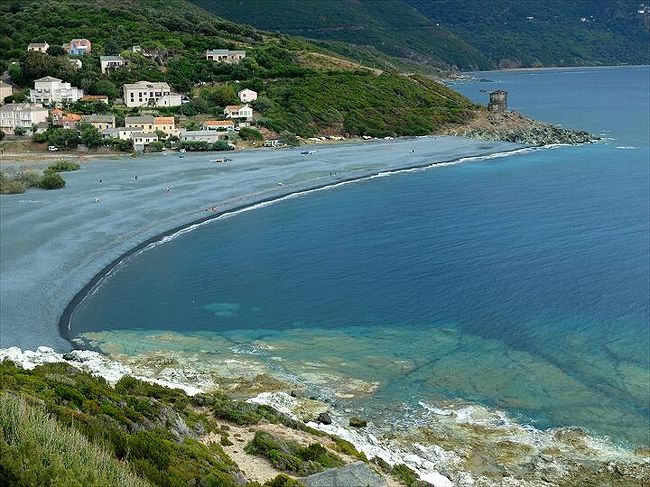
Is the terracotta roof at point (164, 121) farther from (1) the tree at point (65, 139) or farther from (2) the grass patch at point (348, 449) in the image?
(2) the grass patch at point (348, 449)

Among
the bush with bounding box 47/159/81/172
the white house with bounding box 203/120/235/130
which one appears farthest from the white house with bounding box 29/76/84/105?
the bush with bounding box 47/159/81/172

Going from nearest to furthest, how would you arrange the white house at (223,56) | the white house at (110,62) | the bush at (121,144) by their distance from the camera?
the bush at (121,144) < the white house at (110,62) < the white house at (223,56)

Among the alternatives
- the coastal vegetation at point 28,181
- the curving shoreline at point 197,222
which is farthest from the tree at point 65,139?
the curving shoreline at point 197,222

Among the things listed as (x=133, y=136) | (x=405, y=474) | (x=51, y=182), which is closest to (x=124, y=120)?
(x=133, y=136)

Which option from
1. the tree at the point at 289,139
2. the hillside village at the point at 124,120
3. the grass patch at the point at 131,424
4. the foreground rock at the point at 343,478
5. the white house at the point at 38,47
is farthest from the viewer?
the white house at the point at 38,47

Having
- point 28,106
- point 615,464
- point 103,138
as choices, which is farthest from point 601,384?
point 28,106

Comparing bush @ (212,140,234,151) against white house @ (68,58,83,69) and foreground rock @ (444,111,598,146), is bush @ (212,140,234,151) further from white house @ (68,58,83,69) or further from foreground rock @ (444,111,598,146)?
foreground rock @ (444,111,598,146)
